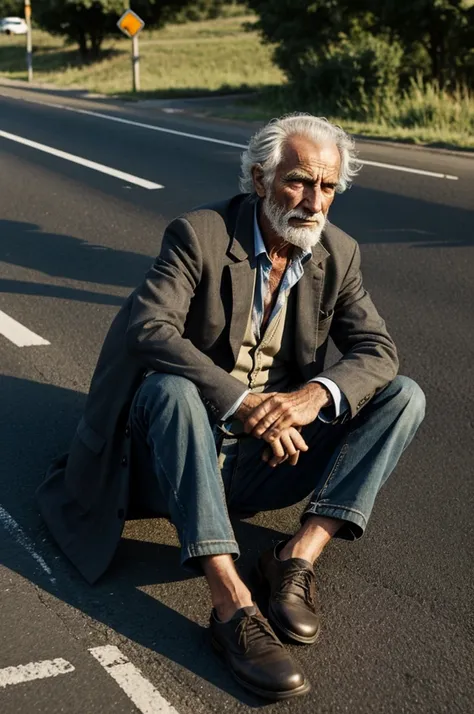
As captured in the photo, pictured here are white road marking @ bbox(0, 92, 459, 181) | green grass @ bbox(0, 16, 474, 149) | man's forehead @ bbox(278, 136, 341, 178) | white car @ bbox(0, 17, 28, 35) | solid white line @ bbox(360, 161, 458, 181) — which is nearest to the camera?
man's forehead @ bbox(278, 136, 341, 178)

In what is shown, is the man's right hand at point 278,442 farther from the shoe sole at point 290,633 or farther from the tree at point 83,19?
the tree at point 83,19

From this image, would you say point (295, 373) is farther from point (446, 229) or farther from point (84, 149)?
point (84, 149)

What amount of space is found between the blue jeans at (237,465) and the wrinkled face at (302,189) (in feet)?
2.14

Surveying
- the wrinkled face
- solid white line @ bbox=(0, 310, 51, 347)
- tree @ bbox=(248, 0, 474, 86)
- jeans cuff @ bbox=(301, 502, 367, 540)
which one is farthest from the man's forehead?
tree @ bbox=(248, 0, 474, 86)

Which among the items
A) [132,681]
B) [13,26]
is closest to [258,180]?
[132,681]

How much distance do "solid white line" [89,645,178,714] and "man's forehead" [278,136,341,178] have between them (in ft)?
5.95

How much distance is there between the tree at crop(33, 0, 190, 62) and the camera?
50.9 meters

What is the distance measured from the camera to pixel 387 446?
3.97 m

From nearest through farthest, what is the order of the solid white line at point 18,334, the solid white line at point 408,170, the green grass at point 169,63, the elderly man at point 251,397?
the elderly man at point 251,397 → the solid white line at point 18,334 → the solid white line at point 408,170 → the green grass at point 169,63

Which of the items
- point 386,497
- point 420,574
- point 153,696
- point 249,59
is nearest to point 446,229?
point 386,497

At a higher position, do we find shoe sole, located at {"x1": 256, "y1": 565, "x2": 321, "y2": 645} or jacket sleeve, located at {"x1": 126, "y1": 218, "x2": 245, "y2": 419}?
jacket sleeve, located at {"x1": 126, "y1": 218, "x2": 245, "y2": 419}

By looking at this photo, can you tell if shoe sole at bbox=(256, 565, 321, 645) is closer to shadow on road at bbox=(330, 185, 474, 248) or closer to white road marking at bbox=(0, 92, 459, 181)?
shadow on road at bbox=(330, 185, 474, 248)

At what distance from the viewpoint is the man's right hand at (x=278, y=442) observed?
155 inches

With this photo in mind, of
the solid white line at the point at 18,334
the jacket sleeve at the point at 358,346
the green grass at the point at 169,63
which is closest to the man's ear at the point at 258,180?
the jacket sleeve at the point at 358,346
